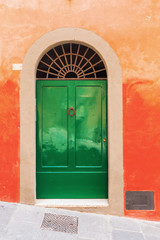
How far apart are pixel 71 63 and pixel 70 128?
52.2 inches

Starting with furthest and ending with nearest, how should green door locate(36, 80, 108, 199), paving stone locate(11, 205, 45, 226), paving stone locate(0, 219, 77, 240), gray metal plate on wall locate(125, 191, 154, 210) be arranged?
green door locate(36, 80, 108, 199) < gray metal plate on wall locate(125, 191, 154, 210) < paving stone locate(11, 205, 45, 226) < paving stone locate(0, 219, 77, 240)

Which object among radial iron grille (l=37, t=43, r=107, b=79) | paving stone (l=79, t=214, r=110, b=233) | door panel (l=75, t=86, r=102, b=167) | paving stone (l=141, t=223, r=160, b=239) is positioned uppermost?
radial iron grille (l=37, t=43, r=107, b=79)

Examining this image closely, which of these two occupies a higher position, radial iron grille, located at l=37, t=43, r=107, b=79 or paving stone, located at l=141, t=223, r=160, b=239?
radial iron grille, located at l=37, t=43, r=107, b=79

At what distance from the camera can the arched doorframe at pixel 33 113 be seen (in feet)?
15.2

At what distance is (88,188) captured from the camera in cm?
488

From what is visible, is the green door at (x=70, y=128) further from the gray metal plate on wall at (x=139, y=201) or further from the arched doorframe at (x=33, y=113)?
the gray metal plate on wall at (x=139, y=201)

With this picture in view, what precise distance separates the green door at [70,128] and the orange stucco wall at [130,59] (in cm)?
51

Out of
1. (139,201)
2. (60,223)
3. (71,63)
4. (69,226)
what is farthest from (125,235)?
(71,63)

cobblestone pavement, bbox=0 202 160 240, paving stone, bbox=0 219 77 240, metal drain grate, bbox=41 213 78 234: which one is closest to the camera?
paving stone, bbox=0 219 77 240

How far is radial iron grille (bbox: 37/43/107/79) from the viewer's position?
4.93 meters

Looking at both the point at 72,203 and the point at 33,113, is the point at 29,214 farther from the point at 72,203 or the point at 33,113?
the point at 33,113

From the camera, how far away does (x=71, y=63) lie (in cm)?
494

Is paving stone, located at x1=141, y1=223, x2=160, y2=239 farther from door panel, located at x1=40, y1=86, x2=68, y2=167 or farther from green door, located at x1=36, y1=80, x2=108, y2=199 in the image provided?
door panel, located at x1=40, y1=86, x2=68, y2=167

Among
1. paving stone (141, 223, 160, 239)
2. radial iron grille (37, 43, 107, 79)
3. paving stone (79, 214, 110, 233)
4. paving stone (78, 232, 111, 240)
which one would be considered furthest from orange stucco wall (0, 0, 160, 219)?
paving stone (78, 232, 111, 240)
